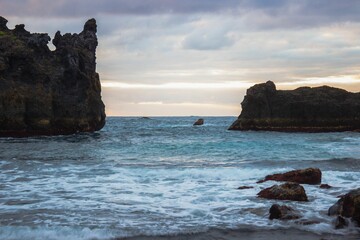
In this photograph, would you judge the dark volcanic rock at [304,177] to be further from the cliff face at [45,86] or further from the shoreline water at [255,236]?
the cliff face at [45,86]

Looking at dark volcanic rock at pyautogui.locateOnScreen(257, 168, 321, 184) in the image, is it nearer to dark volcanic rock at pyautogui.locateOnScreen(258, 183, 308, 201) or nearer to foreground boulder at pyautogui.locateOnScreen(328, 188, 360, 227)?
dark volcanic rock at pyautogui.locateOnScreen(258, 183, 308, 201)

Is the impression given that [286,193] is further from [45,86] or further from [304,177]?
[45,86]

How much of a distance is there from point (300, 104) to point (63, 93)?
41.5m

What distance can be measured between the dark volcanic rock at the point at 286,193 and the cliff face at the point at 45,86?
41.1m

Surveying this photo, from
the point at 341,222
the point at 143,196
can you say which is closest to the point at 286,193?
the point at 341,222

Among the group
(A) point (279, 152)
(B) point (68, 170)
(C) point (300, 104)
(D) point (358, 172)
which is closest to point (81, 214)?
(B) point (68, 170)

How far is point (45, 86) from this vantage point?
177 feet

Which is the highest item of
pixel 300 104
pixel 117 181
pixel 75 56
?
pixel 75 56

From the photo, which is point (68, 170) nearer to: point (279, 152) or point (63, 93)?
point (279, 152)

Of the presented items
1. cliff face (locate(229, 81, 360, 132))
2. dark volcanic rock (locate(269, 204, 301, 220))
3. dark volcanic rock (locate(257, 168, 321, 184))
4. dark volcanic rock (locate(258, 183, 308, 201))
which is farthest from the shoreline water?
cliff face (locate(229, 81, 360, 132))

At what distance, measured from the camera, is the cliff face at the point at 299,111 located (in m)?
70.1

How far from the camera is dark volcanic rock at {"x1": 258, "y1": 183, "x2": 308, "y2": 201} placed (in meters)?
13.1

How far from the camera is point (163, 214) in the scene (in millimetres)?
11430

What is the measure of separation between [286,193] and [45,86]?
46.7 metres
